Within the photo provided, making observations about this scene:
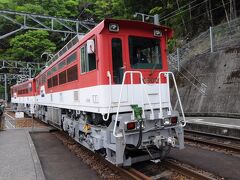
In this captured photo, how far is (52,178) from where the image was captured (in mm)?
7121

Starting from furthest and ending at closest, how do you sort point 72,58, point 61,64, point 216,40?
point 216,40 → point 61,64 → point 72,58

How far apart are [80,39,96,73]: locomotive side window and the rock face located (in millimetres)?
8788

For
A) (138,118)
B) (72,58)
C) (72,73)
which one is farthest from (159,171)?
(72,58)

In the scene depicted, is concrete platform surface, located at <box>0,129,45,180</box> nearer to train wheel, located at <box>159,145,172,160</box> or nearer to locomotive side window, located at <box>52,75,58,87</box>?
locomotive side window, located at <box>52,75,58,87</box>

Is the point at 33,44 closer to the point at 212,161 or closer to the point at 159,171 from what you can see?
the point at 212,161

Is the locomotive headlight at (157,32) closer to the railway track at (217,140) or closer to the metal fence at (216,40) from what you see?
the railway track at (217,140)

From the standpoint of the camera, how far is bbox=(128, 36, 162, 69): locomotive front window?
7.38 metres

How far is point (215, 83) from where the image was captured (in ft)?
52.5

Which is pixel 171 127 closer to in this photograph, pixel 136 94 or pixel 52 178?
pixel 136 94

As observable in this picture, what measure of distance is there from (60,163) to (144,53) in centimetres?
405

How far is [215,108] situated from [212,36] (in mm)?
5041

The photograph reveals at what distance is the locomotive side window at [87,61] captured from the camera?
24.5ft

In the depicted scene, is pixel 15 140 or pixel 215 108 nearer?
pixel 15 140

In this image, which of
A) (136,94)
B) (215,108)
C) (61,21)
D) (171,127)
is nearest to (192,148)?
(171,127)
